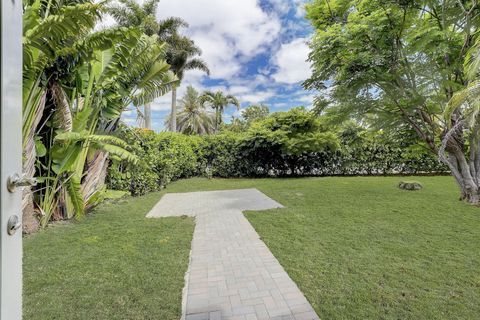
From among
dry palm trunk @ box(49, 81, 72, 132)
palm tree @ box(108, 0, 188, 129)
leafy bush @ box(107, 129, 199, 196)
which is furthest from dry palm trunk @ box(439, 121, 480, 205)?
palm tree @ box(108, 0, 188, 129)

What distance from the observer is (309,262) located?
3975 millimetres

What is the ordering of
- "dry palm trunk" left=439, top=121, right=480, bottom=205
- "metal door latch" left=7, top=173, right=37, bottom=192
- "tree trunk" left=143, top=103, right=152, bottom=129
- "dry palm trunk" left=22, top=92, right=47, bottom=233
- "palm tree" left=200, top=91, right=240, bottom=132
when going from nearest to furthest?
"metal door latch" left=7, top=173, right=37, bottom=192 < "dry palm trunk" left=22, top=92, right=47, bottom=233 < "dry palm trunk" left=439, top=121, right=480, bottom=205 < "tree trunk" left=143, top=103, right=152, bottom=129 < "palm tree" left=200, top=91, right=240, bottom=132

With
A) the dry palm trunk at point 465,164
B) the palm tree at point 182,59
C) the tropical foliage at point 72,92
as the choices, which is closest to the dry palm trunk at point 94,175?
the tropical foliage at point 72,92

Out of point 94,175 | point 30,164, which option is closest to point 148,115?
point 94,175

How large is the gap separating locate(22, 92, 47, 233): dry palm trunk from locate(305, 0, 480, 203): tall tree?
781 centimetres

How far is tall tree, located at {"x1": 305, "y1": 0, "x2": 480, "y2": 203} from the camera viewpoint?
7.55 meters

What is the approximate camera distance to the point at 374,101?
893cm

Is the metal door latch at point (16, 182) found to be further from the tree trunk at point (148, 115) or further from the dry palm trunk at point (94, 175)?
the tree trunk at point (148, 115)

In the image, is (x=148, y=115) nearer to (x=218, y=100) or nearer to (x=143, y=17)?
(x=143, y=17)

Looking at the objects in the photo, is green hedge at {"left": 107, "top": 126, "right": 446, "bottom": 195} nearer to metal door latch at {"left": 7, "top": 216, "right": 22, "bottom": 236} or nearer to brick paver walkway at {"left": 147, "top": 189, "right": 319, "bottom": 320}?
brick paver walkway at {"left": 147, "top": 189, "right": 319, "bottom": 320}

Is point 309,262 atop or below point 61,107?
below

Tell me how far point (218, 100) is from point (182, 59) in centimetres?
1651

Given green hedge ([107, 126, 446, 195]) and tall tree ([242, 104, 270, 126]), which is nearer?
green hedge ([107, 126, 446, 195])

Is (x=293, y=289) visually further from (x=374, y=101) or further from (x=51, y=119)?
(x=374, y=101)
